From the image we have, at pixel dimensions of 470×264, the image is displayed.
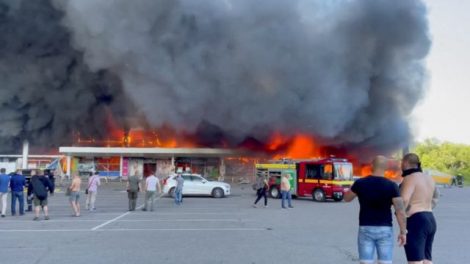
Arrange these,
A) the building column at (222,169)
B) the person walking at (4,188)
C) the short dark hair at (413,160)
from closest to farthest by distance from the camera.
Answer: the short dark hair at (413,160)
the person walking at (4,188)
the building column at (222,169)

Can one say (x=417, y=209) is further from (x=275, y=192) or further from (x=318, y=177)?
(x=275, y=192)

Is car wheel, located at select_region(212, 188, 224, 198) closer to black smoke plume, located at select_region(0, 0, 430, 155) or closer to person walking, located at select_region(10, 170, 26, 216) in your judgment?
person walking, located at select_region(10, 170, 26, 216)

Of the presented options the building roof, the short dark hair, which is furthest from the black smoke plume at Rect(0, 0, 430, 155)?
the short dark hair

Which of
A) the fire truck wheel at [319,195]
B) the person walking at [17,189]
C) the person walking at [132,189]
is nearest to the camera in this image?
the person walking at [17,189]

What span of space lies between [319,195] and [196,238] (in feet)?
43.5

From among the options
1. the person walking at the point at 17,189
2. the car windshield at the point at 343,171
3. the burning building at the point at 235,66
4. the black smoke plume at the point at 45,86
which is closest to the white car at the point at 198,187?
the car windshield at the point at 343,171

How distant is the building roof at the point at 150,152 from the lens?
41031 millimetres

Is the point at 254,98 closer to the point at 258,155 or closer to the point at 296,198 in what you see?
the point at 258,155

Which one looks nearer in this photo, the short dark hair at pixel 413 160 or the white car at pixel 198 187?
the short dark hair at pixel 413 160

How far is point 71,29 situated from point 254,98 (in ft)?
49.0

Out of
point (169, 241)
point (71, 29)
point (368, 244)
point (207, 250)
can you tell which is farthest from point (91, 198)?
point (71, 29)

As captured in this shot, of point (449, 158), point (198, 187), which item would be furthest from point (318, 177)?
point (449, 158)

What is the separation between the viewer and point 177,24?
35.3 metres

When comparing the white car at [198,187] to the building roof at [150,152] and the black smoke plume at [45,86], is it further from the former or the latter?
the black smoke plume at [45,86]
